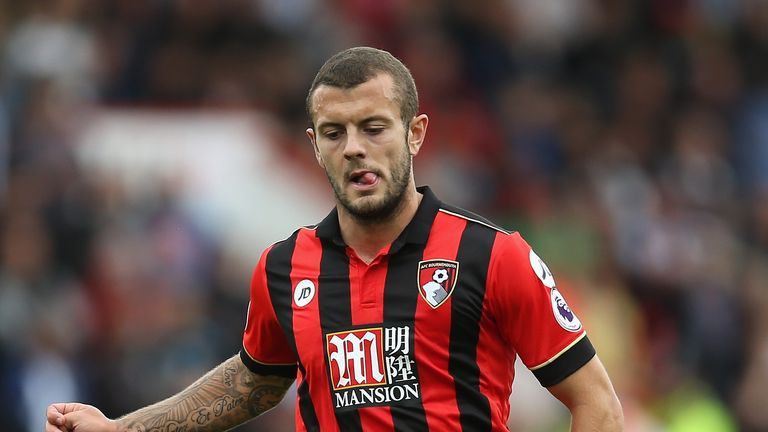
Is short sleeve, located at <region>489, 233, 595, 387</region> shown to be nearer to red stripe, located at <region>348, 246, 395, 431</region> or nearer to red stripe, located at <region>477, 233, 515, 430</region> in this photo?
red stripe, located at <region>477, 233, 515, 430</region>

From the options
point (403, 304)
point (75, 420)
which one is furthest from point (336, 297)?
point (75, 420)

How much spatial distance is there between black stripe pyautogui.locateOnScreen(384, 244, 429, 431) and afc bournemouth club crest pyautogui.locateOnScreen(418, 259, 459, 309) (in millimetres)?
31

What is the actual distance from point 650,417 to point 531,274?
5222mm

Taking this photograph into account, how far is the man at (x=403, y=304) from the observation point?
15.8ft

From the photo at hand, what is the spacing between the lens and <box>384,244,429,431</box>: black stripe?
483 centimetres

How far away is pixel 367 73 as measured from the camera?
4941mm

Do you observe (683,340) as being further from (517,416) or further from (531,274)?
(531,274)

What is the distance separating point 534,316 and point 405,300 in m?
0.44

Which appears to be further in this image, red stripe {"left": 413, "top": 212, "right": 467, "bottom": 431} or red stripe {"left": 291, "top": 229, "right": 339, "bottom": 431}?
red stripe {"left": 291, "top": 229, "right": 339, "bottom": 431}

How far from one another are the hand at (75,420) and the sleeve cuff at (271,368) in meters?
0.53

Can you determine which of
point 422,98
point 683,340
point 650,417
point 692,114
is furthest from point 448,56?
point 650,417

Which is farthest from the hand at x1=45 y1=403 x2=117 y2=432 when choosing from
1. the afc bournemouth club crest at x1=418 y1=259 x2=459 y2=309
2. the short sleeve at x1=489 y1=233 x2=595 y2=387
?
the short sleeve at x1=489 y1=233 x2=595 y2=387

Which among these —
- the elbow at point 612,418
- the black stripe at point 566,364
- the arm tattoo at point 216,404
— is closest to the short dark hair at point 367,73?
the black stripe at point 566,364

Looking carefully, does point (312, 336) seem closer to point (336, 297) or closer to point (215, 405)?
point (336, 297)
